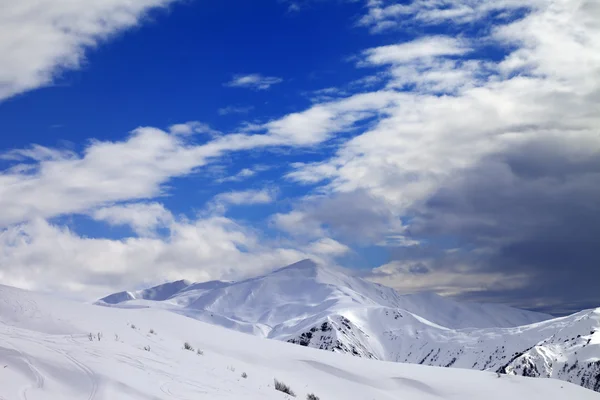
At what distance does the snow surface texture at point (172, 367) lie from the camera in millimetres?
11828

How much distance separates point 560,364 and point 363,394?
145341mm

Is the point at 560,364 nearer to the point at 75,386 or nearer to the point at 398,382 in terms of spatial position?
the point at 398,382

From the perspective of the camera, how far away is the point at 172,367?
1464 cm

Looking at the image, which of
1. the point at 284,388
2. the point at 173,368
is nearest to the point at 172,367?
the point at 173,368

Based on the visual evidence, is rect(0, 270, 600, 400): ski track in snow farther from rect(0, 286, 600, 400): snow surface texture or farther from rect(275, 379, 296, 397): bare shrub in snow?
rect(275, 379, 296, 397): bare shrub in snow

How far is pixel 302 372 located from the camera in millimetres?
20422

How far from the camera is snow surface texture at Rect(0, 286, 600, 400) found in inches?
466

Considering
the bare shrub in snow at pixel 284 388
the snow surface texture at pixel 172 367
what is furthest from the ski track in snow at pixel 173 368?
the bare shrub in snow at pixel 284 388

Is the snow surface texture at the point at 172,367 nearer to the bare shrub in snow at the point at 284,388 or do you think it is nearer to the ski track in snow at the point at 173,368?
the ski track in snow at the point at 173,368

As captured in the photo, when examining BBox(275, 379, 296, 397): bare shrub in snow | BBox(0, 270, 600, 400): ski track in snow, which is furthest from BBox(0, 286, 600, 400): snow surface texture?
BBox(275, 379, 296, 397): bare shrub in snow

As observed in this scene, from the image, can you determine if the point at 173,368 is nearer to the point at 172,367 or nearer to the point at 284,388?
the point at 172,367

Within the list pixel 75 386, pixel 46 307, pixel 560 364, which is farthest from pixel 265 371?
pixel 560 364

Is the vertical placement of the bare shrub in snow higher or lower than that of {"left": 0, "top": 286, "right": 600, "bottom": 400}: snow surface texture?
lower

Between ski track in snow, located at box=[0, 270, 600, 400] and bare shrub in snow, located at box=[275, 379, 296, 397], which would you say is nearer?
ski track in snow, located at box=[0, 270, 600, 400]
